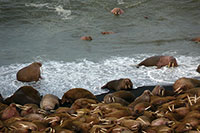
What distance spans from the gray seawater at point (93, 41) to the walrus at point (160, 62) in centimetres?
26

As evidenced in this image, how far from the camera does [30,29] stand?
704 inches

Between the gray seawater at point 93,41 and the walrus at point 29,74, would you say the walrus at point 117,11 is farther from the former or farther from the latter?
the walrus at point 29,74

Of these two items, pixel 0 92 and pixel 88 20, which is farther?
A: pixel 88 20

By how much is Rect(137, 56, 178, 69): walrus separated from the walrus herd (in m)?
2.69

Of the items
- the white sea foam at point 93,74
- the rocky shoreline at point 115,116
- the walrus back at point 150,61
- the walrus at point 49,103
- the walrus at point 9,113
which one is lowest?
the white sea foam at point 93,74

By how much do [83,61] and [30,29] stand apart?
6.16m

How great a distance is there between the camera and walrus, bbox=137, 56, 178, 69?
1166 centimetres

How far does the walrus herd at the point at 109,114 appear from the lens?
5.94m

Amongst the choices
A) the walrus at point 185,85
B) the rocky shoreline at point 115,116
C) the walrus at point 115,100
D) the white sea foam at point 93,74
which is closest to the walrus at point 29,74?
the white sea foam at point 93,74

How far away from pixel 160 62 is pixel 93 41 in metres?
4.27

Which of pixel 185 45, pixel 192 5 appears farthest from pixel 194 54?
pixel 192 5

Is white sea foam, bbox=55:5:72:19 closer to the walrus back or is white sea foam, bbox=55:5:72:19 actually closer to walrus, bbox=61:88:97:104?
the walrus back

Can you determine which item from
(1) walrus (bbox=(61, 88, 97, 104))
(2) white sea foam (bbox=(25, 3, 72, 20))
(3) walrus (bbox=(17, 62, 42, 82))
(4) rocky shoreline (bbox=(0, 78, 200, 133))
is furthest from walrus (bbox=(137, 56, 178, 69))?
(2) white sea foam (bbox=(25, 3, 72, 20))

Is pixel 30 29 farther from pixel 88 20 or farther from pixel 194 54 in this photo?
pixel 194 54
